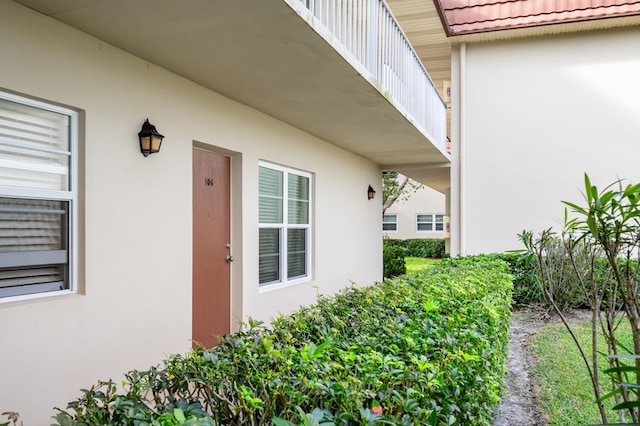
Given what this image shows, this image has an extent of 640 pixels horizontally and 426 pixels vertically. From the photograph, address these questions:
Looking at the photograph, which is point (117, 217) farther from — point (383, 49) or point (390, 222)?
point (390, 222)

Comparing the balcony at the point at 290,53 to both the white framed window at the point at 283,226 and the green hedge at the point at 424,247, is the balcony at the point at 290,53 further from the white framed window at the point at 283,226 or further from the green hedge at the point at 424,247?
the green hedge at the point at 424,247

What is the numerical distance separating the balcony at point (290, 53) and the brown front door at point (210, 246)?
0.85m

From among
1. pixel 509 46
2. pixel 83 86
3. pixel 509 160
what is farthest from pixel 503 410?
pixel 509 46

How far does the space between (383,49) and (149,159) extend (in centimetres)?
310

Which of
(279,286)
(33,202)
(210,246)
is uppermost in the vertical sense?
(33,202)

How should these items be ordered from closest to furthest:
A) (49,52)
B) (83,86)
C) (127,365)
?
(49,52) → (83,86) → (127,365)

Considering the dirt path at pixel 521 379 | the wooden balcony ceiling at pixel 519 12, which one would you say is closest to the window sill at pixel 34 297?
the dirt path at pixel 521 379

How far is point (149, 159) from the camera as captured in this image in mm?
4121

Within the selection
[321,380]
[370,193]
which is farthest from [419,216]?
[321,380]

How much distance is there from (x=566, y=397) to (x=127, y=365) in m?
3.77

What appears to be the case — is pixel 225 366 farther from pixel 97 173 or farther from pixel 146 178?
pixel 146 178

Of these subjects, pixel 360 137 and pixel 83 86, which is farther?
pixel 360 137

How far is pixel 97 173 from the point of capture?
361 centimetres

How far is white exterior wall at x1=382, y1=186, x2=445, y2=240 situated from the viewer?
2559cm
